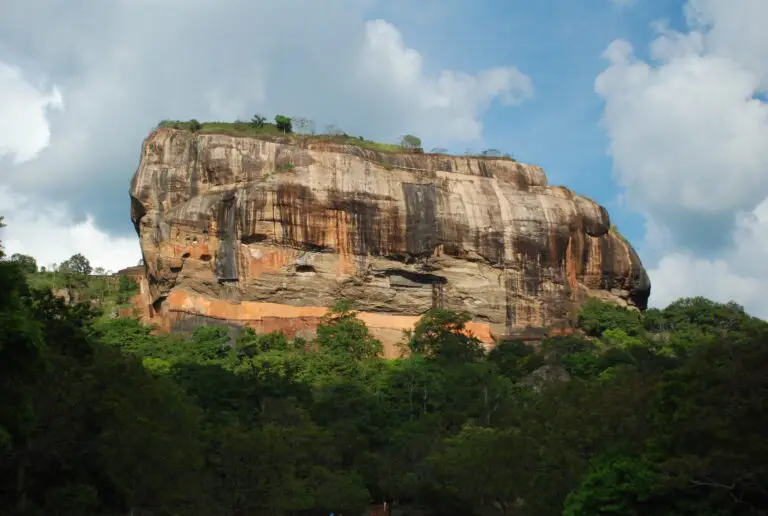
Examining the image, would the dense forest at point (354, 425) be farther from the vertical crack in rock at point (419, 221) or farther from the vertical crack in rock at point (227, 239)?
the vertical crack in rock at point (419, 221)

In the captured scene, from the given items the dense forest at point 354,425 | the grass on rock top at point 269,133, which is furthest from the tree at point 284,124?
the dense forest at point 354,425

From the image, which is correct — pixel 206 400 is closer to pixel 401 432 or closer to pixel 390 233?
pixel 401 432

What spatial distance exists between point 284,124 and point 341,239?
1047cm

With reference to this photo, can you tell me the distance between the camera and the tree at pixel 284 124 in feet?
189

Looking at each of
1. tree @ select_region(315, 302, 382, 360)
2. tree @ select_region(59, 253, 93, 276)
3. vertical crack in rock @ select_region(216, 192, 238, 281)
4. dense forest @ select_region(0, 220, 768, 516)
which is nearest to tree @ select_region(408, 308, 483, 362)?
dense forest @ select_region(0, 220, 768, 516)

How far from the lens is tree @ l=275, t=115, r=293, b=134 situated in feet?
189

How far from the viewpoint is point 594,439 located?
22547mm

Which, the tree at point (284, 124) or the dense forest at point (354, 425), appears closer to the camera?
the dense forest at point (354, 425)

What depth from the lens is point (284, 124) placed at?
189 ft

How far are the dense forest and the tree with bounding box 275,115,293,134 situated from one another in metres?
15.3

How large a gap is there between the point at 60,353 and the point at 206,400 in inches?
678

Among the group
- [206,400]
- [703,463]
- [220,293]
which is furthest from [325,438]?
[220,293]

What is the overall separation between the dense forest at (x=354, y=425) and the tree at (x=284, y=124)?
15.3m

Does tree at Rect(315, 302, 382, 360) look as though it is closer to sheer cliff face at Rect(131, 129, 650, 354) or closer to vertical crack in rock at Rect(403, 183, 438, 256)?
sheer cliff face at Rect(131, 129, 650, 354)
